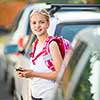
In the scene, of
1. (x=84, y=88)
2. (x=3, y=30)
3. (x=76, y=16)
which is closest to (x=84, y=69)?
(x=84, y=88)

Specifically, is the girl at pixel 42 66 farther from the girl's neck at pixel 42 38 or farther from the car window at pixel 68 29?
the car window at pixel 68 29

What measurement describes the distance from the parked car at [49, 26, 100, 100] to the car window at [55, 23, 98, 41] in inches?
71.8

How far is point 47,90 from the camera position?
5703mm

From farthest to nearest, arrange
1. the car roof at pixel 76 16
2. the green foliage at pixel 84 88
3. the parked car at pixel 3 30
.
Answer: the parked car at pixel 3 30 < the car roof at pixel 76 16 < the green foliage at pixel 84 88

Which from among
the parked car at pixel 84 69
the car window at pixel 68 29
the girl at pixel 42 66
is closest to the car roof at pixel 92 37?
the parked car at pixel 84 69

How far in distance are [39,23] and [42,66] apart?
42 centimetres

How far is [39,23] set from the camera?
562 centimetres

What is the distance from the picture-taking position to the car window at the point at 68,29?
6.29 meters

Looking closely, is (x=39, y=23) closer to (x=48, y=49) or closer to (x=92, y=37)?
(x=48, y=49)

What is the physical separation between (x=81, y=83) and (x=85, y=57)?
19 cm

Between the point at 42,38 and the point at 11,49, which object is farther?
the point at 11,49

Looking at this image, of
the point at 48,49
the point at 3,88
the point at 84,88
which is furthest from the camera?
the point at 3,88

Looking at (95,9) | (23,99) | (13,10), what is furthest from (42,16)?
(13,10)

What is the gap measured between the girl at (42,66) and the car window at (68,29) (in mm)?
595
